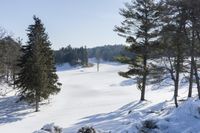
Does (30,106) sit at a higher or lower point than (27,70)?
lower

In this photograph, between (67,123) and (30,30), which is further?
(30,30)

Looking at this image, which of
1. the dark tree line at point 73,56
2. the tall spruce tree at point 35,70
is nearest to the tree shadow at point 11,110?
the tall spruce tree at point 35,70

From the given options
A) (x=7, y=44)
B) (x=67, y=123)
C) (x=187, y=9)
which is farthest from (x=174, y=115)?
(x=7, y=44)

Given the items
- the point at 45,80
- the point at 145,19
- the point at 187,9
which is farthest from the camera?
the point at 45,80

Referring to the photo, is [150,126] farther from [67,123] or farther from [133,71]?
[133,71]

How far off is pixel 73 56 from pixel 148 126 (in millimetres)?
142134

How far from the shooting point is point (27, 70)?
129 ft

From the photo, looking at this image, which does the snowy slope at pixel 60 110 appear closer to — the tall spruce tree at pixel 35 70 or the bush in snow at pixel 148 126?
the tall spruce tree at pixel 35 70

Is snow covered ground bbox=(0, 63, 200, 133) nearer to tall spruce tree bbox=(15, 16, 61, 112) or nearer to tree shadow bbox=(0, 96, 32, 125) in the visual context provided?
tree shadow bbox=(0, 96, 32, 125)

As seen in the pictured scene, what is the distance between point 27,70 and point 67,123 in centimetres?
→ 1263

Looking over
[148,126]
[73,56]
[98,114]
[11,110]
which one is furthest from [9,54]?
[73,56]

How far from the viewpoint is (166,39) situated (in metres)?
25.5

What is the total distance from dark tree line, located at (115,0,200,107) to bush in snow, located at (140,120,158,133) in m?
9.68

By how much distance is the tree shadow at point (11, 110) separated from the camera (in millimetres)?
34347
